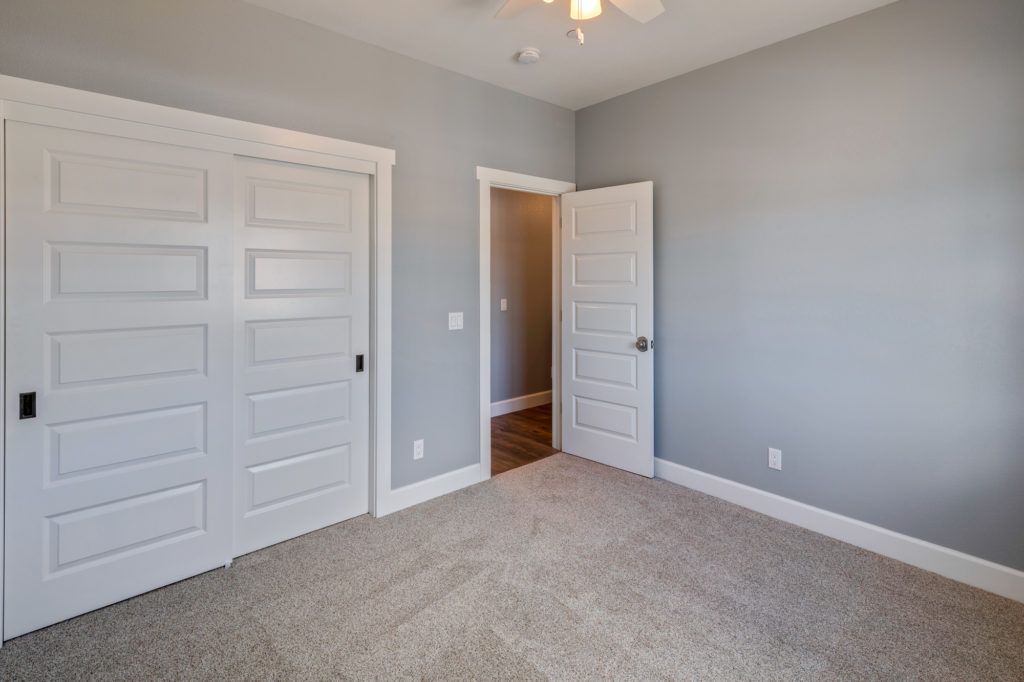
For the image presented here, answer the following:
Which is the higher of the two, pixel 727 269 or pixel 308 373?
pixel 727 269

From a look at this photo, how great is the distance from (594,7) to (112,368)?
253 cm

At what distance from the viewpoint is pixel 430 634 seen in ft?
6.57

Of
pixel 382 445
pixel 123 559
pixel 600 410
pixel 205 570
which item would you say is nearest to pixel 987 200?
pixel 600 410

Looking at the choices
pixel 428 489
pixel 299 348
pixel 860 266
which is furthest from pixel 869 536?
pixel 299 348

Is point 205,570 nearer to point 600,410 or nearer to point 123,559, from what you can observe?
point 123,559

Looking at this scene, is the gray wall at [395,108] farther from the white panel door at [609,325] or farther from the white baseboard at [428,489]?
the white panel door at [609,325]

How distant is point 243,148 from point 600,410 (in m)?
2.87

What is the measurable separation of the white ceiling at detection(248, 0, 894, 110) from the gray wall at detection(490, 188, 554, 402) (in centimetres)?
212

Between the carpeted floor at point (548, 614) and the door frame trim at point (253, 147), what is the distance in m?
0.55

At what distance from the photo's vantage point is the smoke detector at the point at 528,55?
9.81ft

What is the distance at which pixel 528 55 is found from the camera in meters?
3.03

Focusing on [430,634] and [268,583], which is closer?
[430,634]

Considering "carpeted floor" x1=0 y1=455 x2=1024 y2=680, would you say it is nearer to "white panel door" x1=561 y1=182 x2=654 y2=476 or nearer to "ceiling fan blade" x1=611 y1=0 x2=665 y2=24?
"white panel door" x1=561 y1=182 x2=654 y2=476

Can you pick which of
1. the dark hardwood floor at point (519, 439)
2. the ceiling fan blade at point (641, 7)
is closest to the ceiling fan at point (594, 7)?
the ceiling fan blade at point (641, 7)
